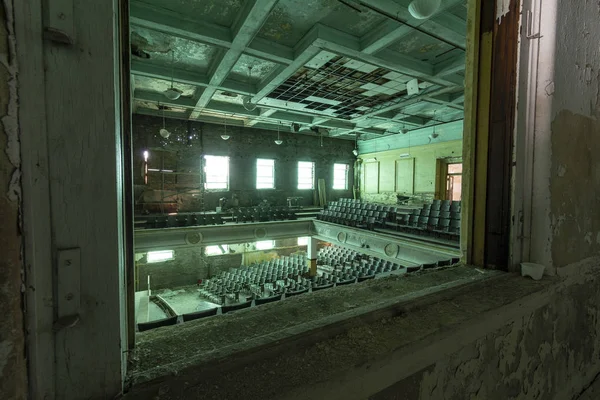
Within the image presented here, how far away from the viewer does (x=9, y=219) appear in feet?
1.96

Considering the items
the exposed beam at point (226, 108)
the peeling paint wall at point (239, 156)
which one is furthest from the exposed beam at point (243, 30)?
the peeling paint wall at point (239, 156)

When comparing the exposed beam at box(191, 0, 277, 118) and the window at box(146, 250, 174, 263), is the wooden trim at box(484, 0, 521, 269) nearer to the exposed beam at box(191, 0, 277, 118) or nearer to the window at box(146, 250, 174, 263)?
the exposed beam at box(191, 0, 277, 118)

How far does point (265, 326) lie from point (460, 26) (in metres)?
6.23

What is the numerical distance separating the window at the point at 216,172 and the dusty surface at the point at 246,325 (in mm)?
12326

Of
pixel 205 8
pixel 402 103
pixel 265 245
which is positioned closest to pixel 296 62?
pixel 205 8

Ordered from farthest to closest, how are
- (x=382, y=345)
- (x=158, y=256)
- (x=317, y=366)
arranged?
(x=158, y=256) → (x=382, y=345) → (x=317, y=366)

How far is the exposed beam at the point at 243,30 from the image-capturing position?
4.36m

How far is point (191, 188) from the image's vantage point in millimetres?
12438

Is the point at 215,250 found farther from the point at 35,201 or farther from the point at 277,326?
the point at 35,201

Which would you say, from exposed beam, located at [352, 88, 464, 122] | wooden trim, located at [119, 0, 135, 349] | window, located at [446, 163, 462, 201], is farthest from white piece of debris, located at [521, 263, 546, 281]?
window, located at [446, 163, 462, 201]

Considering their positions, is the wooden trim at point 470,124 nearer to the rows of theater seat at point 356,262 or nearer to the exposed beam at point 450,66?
the exposed beam at point 450,66

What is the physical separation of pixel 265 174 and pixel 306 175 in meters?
2.53

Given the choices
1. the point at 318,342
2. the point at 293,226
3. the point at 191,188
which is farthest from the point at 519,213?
the point at 191,188

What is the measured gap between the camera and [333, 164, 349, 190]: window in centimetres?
1633
